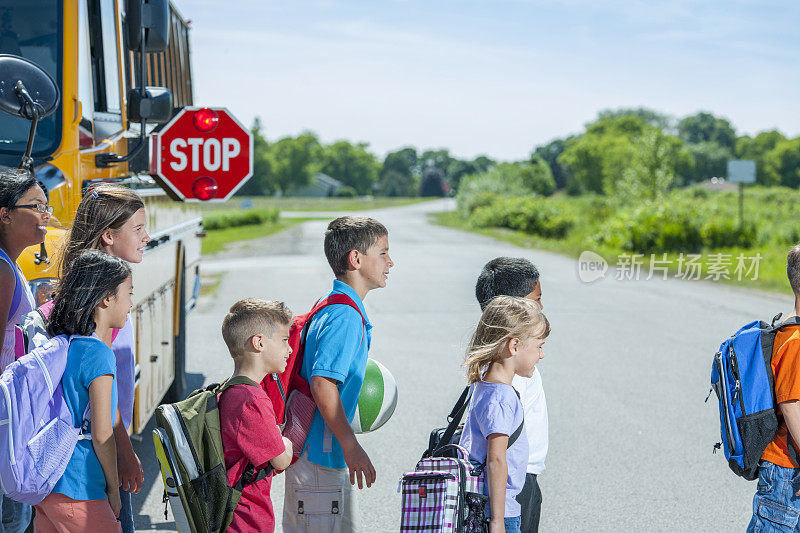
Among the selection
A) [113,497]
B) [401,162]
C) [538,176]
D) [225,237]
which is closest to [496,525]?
[113,497]

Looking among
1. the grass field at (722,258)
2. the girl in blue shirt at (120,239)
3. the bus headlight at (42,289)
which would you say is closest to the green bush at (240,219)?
the grass field at (722,258)

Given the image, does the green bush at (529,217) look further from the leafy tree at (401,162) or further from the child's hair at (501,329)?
the leafy tree at (401,162)

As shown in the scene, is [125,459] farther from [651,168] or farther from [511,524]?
[651,168]

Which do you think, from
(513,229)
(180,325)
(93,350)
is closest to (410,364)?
(180,325)

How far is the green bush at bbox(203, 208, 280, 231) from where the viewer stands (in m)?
41.4

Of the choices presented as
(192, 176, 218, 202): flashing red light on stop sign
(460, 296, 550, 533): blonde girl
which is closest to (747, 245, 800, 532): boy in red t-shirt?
(460, 296, 550, 533): blonde girl

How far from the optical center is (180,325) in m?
7.02

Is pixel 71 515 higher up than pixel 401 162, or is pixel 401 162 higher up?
pixel 401 162

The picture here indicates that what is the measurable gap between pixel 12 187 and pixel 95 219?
0.30 m

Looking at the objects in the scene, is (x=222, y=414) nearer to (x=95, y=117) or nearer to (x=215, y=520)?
(x=215, y=520)

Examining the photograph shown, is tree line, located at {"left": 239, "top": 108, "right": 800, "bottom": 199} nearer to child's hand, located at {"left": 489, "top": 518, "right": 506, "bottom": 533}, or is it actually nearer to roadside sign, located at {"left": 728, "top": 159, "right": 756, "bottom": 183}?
roadside sign, located at {"left": 728, "top": 159, "right": 756, "bottom": 183}

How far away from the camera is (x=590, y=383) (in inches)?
319

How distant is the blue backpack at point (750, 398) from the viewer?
313 centimetres

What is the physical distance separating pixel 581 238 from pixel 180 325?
80.6 feet
